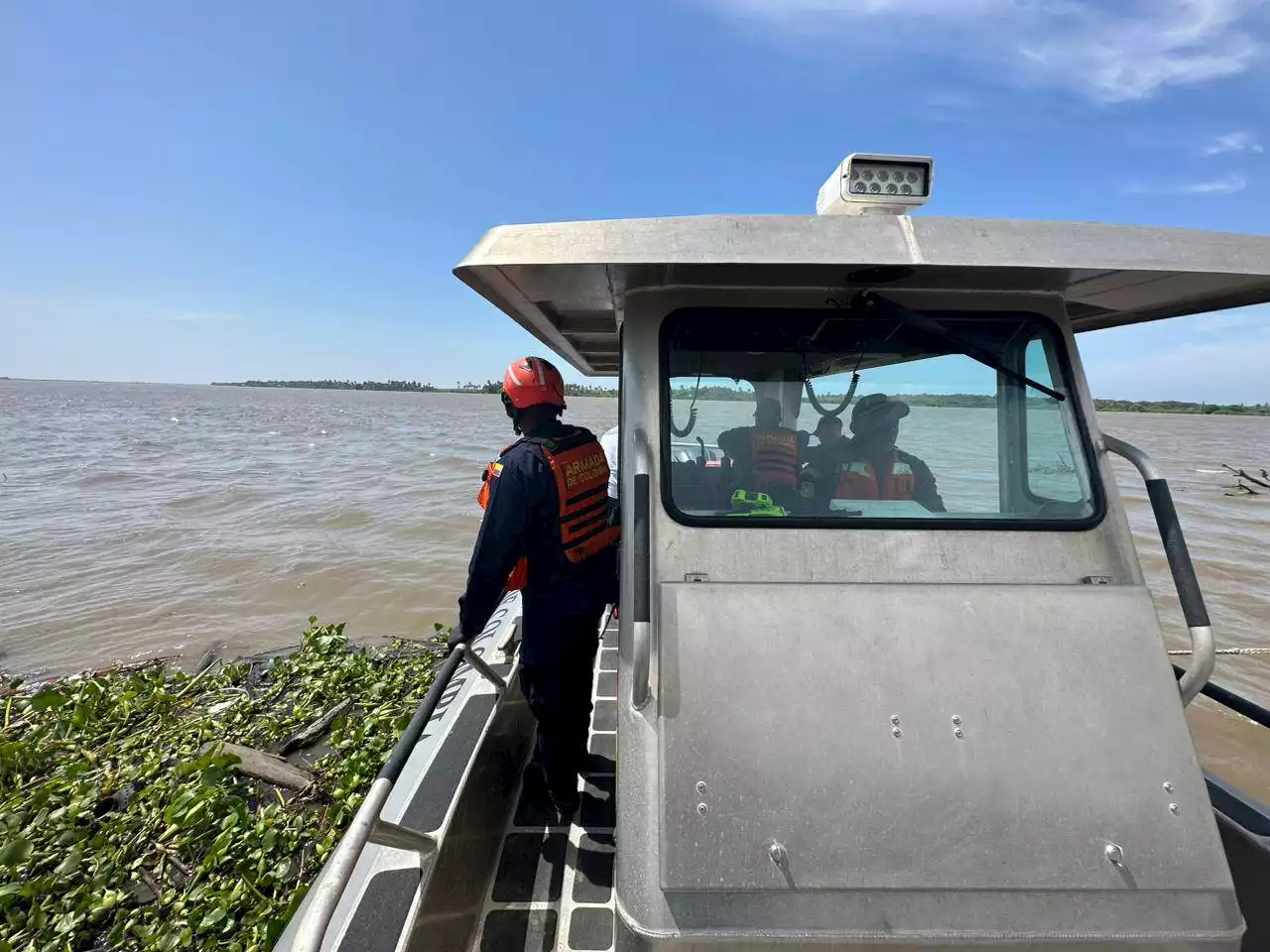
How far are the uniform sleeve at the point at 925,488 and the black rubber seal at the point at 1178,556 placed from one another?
0.51m

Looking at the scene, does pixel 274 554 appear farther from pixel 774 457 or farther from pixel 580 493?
pixel 774 457

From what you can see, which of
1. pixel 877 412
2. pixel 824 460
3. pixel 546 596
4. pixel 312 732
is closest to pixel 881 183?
pixel 877 412

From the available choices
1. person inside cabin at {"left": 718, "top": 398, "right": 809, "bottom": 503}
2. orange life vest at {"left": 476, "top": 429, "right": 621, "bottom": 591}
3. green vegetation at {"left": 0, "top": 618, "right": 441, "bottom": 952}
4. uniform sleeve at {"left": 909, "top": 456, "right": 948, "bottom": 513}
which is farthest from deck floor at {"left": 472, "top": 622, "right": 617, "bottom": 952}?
uniform sleeve at {"left": 909, "top": 456, "right": 948, "bottom": 513}

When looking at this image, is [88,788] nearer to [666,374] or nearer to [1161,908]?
[666,374]

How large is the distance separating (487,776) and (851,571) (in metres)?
1.68

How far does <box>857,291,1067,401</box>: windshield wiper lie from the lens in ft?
5.91

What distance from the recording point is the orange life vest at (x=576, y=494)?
2.46 meters

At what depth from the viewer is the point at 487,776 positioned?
8.24 ft

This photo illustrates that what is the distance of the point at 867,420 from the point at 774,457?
343mm

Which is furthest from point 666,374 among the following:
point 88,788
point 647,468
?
point 88,788

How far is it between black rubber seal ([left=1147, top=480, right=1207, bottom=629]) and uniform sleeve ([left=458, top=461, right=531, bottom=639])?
1.88 meters

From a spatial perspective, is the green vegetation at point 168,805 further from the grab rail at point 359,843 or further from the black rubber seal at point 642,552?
the black rubber seal at point 642,552

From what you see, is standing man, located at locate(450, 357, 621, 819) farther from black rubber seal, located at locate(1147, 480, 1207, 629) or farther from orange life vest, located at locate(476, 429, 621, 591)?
black rubber seal, located at locate(1147, 480, 1207, 629)

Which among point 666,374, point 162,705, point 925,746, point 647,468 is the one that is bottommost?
point 162,705
